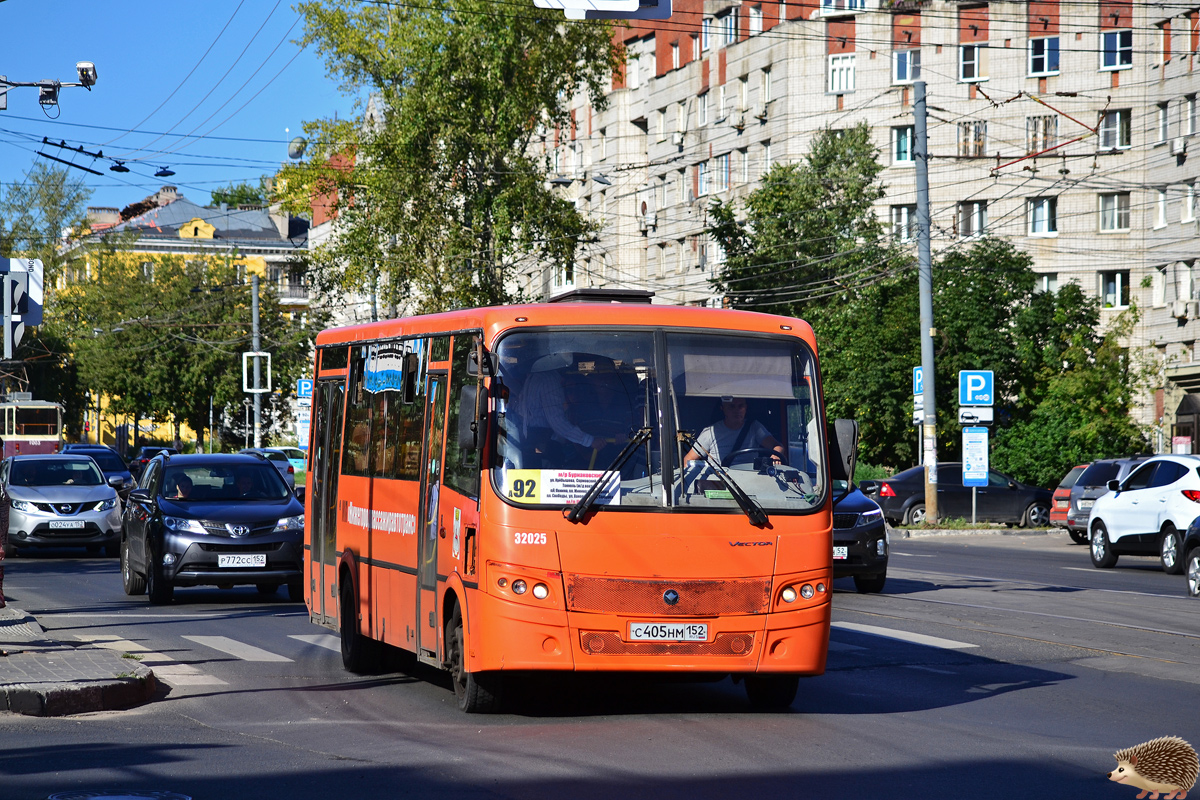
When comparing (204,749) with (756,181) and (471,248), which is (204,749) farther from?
(756,181)

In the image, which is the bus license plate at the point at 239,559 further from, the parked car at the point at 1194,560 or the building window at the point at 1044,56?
the building window at the point at 1044,56

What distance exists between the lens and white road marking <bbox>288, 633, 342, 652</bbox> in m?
14.4

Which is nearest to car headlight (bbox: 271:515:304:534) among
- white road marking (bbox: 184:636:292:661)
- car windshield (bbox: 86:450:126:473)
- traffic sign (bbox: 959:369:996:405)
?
white road marking (bbox: 184:636:292:661)

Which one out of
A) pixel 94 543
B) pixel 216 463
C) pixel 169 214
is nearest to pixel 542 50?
pixel 94 543

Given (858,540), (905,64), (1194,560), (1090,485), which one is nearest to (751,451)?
(858,540)

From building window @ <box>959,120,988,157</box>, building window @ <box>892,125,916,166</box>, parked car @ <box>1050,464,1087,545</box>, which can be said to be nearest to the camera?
parked car @ <box>1050,464,1087,545</box>

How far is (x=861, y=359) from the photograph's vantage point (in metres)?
50.2

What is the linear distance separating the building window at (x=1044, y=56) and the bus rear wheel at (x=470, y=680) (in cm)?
5662

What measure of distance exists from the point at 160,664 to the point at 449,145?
39204 mm

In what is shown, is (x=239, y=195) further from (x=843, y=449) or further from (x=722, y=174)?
(x=843, y=449)

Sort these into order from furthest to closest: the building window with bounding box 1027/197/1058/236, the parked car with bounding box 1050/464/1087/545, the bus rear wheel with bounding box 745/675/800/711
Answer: the building window with bounding box 1027/197/1058/236 → the parked car with bounding box 1050/464/1087/545 → the bus rear wheel with bounding box 745/675/800/711

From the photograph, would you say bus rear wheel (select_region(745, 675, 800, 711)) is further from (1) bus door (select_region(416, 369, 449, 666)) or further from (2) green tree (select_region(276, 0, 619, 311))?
(2) green tree (select_region(276, 0, 619, 311))

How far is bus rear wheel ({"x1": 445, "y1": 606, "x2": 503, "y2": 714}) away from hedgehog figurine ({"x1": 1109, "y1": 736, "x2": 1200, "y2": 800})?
4259 mm

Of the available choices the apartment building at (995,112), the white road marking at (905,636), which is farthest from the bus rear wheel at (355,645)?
the apartment building at (995,112)
